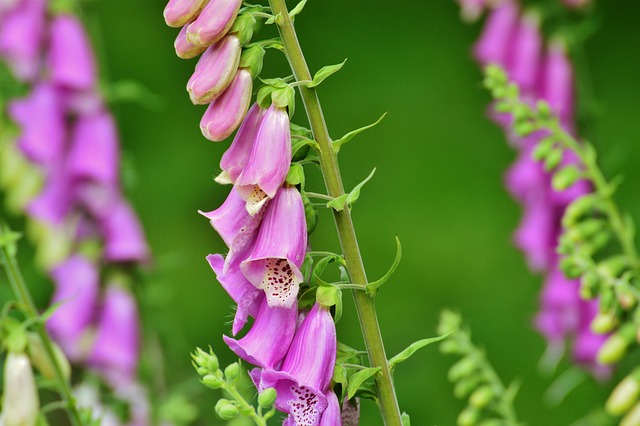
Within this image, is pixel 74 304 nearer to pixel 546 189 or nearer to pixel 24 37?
pixel 24 37

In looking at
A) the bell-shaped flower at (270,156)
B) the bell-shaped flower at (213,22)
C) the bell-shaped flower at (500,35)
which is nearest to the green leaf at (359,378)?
the bell-shaped flower at (270,156)

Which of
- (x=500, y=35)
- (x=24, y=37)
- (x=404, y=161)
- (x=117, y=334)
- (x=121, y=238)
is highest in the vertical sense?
(x=24, y=37)

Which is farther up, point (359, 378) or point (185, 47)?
point (185, 47)

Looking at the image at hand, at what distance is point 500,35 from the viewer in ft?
6.19

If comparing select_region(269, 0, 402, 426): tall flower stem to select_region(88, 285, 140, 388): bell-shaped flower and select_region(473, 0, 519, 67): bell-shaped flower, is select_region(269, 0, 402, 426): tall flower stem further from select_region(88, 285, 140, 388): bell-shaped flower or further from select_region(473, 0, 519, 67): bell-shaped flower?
select_region(473, 0, 519, 67): bell-shaped flower

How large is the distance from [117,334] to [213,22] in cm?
105

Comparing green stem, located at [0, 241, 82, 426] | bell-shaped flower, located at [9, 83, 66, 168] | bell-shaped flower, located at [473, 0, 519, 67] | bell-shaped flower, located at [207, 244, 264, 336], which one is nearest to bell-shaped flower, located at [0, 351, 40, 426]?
green stem, located at [0, 241, 82, 426]

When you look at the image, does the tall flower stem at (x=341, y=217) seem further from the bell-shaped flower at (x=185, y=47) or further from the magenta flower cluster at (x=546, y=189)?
the magenta flower cluster at (x=546, y=189)

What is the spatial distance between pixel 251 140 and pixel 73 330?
1.01 meters

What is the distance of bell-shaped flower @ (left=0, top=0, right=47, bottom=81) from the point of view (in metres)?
1.63

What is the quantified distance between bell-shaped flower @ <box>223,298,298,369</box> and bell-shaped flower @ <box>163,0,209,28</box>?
0.70ft

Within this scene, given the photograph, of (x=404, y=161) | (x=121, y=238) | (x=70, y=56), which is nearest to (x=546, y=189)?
(x=121, y=238)

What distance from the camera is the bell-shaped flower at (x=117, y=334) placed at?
167cm

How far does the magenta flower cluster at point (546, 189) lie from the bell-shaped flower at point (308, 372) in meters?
0.90
